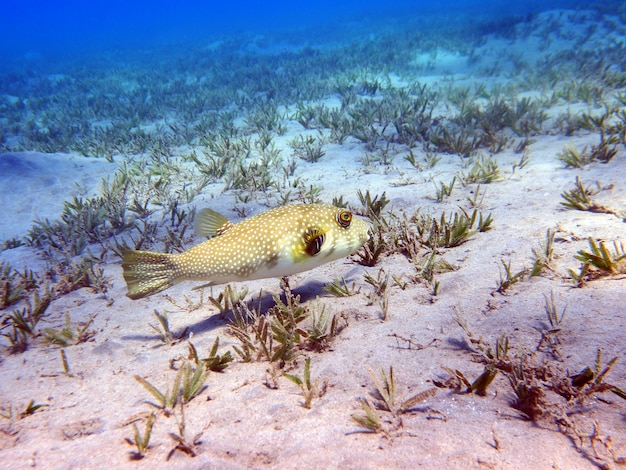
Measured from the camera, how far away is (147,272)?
11.9 ft

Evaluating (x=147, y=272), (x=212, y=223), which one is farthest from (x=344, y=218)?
(x=147, y=272)

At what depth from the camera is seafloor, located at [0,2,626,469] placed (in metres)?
2.32

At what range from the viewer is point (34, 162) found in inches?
368

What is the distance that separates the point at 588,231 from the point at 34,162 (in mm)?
12338

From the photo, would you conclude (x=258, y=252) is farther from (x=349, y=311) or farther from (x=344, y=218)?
(x=349, y=311)

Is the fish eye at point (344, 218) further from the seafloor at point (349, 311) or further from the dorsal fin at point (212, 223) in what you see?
the dorsal fin at point (212, 223)

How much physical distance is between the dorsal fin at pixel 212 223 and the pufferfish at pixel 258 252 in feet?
0.77

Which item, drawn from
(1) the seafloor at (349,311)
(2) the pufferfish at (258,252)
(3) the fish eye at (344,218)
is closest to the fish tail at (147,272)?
(2) the pufferfish at (258,252)

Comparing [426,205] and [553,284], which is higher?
[426,205]

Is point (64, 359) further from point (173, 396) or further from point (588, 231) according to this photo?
point (588, 231)

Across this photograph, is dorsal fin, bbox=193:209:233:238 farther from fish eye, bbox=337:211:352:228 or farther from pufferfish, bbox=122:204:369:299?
fish eye, bbox=337:211:352:228

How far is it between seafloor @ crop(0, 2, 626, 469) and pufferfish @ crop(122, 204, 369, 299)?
0.47 metres

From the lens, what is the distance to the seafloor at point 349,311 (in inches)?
91.3

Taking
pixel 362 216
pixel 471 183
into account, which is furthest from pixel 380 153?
pixel 362 216
